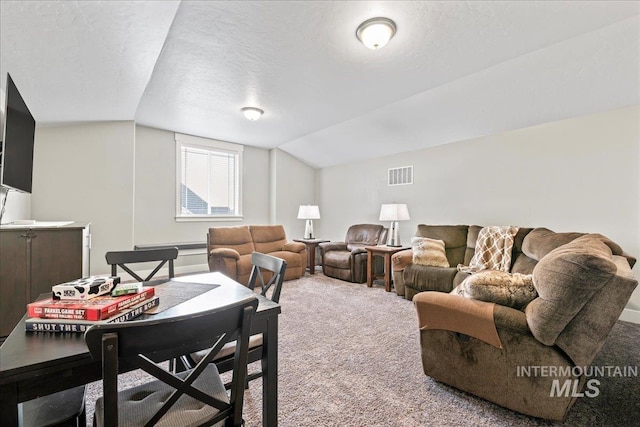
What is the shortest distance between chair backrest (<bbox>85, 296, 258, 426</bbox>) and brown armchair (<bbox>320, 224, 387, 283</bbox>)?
146 inches

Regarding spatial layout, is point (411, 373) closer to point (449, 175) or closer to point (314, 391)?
point (314, 391)

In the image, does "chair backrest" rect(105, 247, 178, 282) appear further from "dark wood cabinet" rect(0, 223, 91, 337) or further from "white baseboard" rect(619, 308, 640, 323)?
"white baseboard" rect(619, 308, 640, 323)

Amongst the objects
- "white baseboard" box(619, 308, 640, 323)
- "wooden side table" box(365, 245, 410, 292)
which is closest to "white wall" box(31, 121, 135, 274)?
"wooden side table" box(365, 245, 410, 292)

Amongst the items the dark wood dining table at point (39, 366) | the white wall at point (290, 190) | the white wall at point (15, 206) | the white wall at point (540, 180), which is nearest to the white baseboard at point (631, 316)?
the white wall at point (540, 180)

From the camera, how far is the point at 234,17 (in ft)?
7.10

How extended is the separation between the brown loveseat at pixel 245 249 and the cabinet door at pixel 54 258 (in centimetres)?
175

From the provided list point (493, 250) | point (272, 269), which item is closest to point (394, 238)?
point (493, 250)

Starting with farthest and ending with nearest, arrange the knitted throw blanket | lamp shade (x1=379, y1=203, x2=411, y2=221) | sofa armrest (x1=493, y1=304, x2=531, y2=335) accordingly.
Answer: lamp shade (x1=379, y1=203, x2=411, y2=221) → the knitted throw blanket → sofa armrest (x1=493, y1=304, x2=531, y2=335)

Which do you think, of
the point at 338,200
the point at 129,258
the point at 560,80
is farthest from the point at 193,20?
the point at 338,200

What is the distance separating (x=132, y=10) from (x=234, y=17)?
0.67m

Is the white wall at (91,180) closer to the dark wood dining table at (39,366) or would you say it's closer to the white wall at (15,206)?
the white wall at (15,206)

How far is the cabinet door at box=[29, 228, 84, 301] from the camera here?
88.7 inches

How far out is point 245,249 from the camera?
15.4 ft

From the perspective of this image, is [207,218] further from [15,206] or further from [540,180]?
[540,180]
